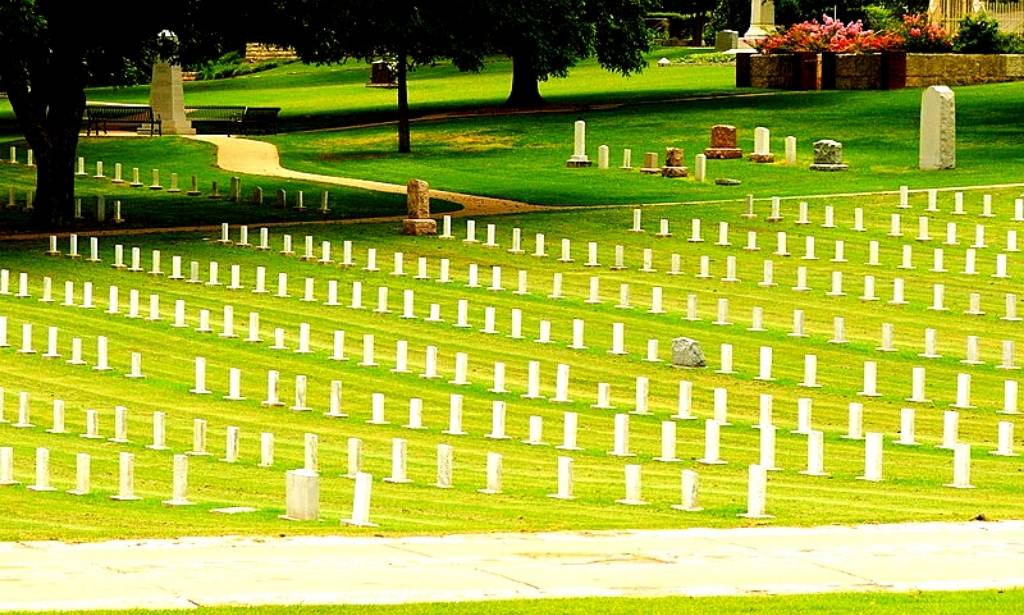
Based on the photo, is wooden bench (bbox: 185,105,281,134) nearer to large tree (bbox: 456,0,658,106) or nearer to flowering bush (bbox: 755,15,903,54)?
large tree (bbox: 456,0,658,106)

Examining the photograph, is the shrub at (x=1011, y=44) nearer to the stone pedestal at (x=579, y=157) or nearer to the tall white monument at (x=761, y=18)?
the tall white monument at (x=761, y=18)

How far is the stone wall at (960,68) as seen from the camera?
80.4 metres

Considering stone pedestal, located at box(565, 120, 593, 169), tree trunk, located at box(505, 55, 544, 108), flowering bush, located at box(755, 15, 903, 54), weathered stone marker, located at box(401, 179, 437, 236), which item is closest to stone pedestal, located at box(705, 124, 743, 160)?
stone pedestal, located at box(565, 120, 593, 169)

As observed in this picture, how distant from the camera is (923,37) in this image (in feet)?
266

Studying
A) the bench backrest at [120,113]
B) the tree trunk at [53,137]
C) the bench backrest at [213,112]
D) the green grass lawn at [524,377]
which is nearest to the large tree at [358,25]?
the tree trunk at [53,137]

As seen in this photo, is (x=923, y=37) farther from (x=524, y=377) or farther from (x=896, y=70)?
(x=524, y=377)

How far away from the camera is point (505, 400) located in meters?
30.6

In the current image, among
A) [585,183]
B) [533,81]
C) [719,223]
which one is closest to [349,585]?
[719,223]

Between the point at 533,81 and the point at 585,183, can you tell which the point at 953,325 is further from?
the point at 533,81

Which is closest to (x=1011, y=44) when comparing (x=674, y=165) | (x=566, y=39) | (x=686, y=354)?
(x=566, y=39)

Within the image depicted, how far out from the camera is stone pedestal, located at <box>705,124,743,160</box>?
63.3 metres

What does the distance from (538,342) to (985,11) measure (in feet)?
174

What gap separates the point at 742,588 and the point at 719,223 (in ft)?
109

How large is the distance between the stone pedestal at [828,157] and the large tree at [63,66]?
16.1 metres
